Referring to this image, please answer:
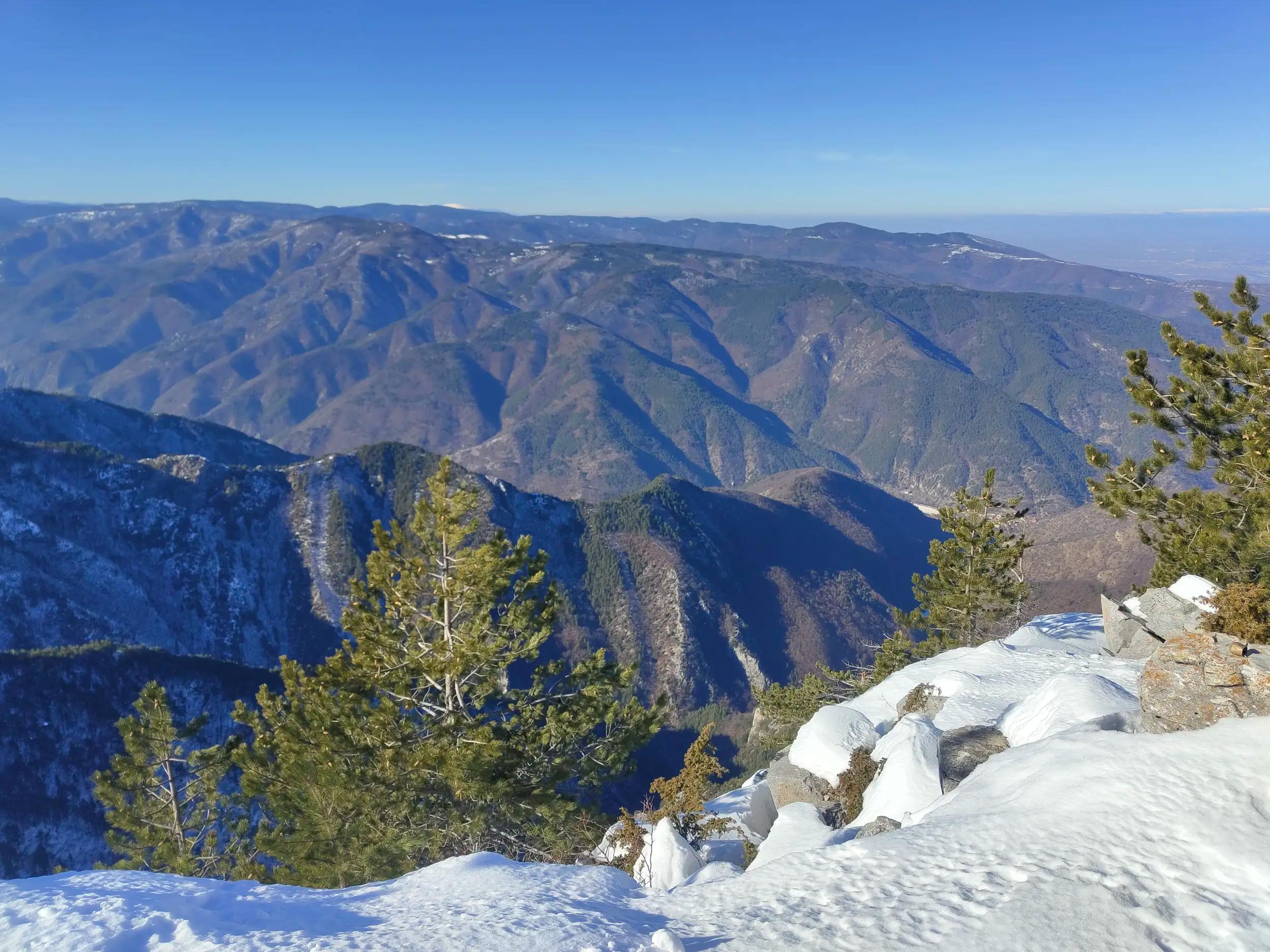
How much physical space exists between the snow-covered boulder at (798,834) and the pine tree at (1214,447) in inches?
581

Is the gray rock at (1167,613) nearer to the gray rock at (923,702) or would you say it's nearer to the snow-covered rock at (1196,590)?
the snow-covered rock at (1196,590)

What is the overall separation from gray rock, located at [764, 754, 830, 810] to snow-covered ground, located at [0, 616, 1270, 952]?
7074 mm

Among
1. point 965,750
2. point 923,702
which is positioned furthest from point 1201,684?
point 923,702

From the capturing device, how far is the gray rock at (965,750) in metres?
20.1

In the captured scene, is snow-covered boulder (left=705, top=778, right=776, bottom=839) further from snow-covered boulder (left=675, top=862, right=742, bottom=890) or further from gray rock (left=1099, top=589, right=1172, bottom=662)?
gray rock (left=1099, top=589, right=1172, bottom=662)

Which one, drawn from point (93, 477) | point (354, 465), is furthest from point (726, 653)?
point (93, 477)

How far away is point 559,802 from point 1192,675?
57.1 feet

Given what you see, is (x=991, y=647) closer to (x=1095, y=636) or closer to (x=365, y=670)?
(x=1095, y=636)

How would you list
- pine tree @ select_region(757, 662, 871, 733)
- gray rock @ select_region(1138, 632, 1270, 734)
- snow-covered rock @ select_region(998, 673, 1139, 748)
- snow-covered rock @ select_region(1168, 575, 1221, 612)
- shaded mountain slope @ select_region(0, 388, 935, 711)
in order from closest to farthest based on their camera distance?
gray rock @ select_region(1138, 632, 1270, 734) < snow-covered rock @ select_region(998, 673, 1139, 748) < snow-covered rock @ select_region(1168, 575, 1221, 612) < pine tree @ select_region(757, 662, 871, 733) < shaded mountain slope @ select_region(0, 388, 935, 711)

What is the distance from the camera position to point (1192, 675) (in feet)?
53.2

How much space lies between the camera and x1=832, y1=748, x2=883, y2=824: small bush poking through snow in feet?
73.7

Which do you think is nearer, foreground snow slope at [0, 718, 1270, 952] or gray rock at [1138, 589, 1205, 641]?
foreground snow slope at [0, 718, 1270, 952]

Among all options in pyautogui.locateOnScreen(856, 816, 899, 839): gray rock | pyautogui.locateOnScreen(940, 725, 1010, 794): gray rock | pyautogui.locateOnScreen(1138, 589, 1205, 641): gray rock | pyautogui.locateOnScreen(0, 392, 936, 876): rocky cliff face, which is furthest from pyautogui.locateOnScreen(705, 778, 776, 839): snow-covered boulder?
pyautogui.locateOnScreen(0, 392, 936, 876): rocky cliff face

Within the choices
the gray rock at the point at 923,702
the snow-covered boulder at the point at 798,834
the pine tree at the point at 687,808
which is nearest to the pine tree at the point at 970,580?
the gray rock at the point at 923,702
